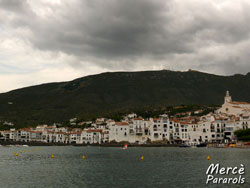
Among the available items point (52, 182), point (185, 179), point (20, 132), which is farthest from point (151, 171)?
point (20, 132)

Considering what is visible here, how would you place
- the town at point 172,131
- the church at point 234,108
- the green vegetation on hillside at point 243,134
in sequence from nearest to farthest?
the green vegetation on hillside at point 243,134
the town at point 172,131
the church at point 234,108

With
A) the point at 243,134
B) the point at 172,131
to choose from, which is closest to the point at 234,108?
the point at 243,134

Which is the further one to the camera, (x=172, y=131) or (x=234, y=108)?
Answer: (x=234, y=108)

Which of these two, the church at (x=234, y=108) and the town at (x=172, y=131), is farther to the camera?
the church at (x=234, y=108)

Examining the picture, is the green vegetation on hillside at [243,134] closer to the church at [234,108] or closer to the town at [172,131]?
the town at [172,131]

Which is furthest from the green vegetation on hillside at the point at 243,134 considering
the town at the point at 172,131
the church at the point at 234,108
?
the church at the point at 234,108

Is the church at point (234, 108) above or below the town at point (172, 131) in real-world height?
above

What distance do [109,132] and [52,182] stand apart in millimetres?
114256

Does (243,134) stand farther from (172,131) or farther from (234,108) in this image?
(234,108)

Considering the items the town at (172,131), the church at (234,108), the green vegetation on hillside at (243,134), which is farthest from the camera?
the church at (234,108)

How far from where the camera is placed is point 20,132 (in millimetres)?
184000

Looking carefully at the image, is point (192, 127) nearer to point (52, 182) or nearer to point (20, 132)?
point (20, 132)

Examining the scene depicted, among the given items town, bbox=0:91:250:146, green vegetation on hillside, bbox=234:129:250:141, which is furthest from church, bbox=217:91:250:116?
green vegetation on hillside, bbox=234:129:250:141

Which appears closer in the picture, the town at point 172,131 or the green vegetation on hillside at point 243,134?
the green vegetation on hillside at point 243,134
